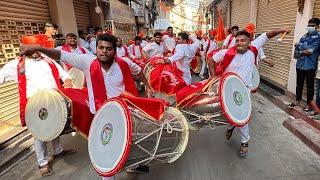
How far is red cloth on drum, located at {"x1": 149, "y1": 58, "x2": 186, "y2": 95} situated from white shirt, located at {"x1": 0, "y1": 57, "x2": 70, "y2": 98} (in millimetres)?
2160

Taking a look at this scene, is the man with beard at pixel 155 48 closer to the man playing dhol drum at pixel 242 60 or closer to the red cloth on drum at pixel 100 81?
the man playing dhol drum at pixel 242 60

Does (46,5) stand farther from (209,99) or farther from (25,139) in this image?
(209,99)

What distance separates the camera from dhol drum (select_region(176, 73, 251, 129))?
3139 mm

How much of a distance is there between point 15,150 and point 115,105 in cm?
305

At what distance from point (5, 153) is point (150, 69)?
3.11 m

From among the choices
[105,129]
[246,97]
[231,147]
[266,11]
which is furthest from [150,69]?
[266,11]

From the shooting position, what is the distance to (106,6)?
43.8ft

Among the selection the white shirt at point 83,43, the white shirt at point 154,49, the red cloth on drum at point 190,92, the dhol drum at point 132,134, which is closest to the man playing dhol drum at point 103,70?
the dhol drum at point 132,134

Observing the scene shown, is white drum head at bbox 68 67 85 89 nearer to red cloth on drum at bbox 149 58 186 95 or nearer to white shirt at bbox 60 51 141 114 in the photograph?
red cloth on drum at bbox 149 58 186 95

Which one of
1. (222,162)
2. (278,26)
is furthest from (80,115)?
(278,26)

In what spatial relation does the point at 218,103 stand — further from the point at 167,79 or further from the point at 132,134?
the point at 167,79

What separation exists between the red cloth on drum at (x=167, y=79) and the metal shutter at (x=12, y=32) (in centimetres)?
299

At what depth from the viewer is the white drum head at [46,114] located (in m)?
3.27

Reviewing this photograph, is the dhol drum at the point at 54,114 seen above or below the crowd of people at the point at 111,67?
below
